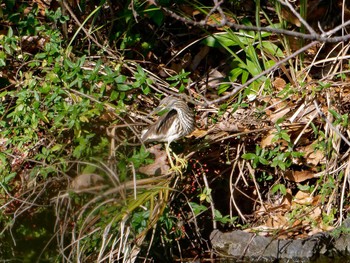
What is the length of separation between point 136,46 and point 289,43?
3.84 ft

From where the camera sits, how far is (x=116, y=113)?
5.33 metres

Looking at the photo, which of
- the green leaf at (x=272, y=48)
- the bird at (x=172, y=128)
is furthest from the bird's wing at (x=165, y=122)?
the green leaf at (x=272, y=48)

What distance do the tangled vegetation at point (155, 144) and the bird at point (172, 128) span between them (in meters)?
0.09

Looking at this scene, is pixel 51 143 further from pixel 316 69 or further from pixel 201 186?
pixel 316 69

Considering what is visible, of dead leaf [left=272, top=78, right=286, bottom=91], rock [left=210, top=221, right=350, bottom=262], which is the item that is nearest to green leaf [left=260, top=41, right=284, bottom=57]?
dead leaf [left=272, top=78, right=286, bottom=91]

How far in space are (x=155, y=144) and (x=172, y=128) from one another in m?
0.30

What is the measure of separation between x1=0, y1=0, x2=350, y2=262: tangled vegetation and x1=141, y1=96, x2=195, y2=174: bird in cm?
9

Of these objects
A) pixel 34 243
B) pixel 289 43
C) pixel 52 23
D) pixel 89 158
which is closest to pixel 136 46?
pixel 52 23

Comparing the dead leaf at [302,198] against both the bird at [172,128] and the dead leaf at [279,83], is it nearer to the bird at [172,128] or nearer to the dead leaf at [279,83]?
the dead leaf at [279,83]

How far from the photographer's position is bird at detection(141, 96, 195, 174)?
17.3 ft

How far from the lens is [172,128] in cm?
529

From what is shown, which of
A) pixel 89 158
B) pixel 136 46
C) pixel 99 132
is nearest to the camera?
pixel 89 158

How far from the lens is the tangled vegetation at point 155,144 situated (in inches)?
184

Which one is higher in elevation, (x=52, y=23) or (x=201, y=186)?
(x=52, y=23)
